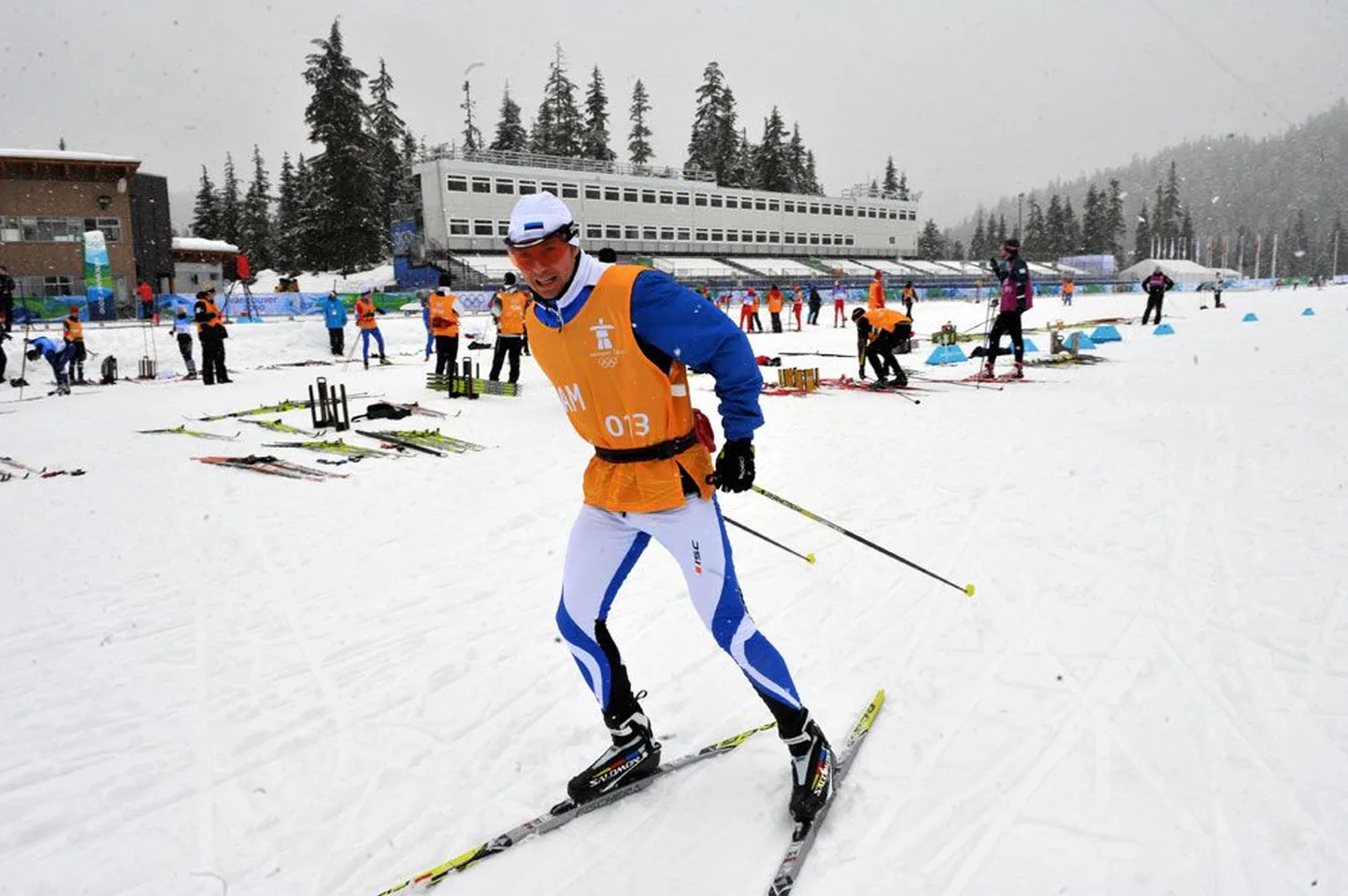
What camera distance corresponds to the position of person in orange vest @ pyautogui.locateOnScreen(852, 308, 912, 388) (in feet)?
40.8

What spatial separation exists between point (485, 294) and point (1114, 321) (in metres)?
25.2

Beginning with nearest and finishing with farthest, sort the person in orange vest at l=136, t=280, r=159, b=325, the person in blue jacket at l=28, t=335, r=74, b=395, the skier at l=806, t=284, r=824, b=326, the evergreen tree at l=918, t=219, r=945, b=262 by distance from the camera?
the person in blue jacket at l=28, t=335, r=74, b=395, the person in orange vest at l=136, t=280, r=159, b=325, the skier at l=806, t=284, r=824, b=326, the evergreen tree at l=918, t=219, r=945, b=262

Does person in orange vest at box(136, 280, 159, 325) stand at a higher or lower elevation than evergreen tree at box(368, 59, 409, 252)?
lower

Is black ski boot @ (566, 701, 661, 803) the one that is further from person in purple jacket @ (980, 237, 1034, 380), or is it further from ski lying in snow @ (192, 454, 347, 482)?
person in purple jacket @ (980, 237, 1034, 380)

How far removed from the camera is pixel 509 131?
6425cm

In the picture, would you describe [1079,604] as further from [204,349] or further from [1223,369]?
[204,349]

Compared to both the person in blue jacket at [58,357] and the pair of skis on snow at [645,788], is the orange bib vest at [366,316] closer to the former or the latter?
the person in blue jacket at [58,357]

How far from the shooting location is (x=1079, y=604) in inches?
171

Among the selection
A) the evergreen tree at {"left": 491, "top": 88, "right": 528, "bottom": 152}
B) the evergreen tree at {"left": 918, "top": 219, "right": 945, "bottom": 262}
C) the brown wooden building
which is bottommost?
the brown wooden building

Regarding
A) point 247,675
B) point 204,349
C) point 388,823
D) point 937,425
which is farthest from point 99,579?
point 204,349

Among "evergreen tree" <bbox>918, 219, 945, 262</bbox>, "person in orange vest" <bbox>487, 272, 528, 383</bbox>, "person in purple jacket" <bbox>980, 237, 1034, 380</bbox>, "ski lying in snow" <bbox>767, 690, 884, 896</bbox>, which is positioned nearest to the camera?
"ski lying in snow" <bbox>767, 690, 884, 896</bbox>

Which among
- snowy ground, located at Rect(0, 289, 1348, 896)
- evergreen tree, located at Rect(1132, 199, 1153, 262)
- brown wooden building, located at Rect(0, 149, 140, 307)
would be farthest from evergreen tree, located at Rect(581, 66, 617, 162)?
evergreen tree, located at Rect(1132, 199, 1153, 262)

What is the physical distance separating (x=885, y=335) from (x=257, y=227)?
214 ft

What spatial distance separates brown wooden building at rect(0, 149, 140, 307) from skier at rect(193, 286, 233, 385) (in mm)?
24476
